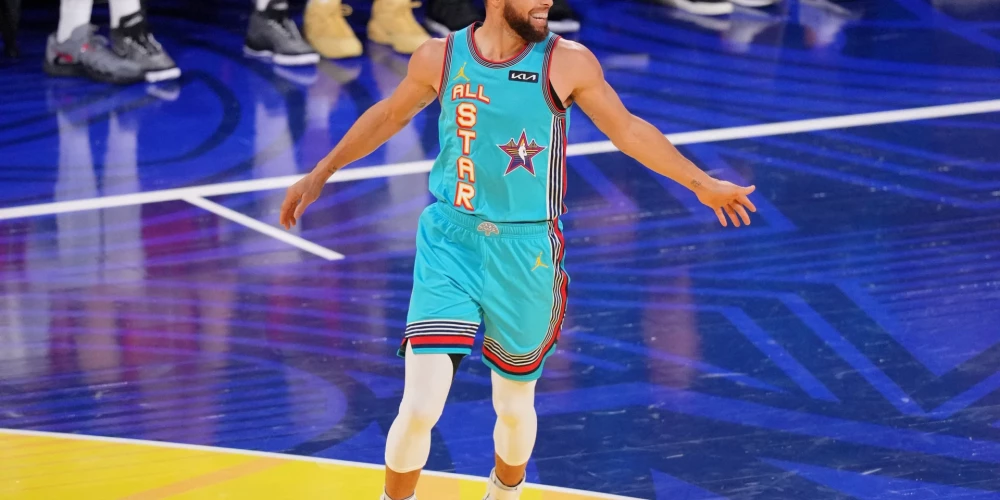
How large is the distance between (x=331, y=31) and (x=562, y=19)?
1517 mm

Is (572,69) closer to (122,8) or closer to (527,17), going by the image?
(527,17)

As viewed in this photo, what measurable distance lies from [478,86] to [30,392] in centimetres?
222

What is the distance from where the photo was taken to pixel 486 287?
375 cm

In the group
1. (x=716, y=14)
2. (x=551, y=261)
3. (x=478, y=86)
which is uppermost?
(x=478, y=86)

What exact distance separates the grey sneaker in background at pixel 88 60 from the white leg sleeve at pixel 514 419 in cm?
495

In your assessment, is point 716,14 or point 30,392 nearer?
point 30,392

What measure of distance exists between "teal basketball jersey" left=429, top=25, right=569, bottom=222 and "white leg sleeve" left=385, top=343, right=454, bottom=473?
0.40 metres

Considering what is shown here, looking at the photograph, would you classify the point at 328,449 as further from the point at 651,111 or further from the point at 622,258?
the point at 651,111

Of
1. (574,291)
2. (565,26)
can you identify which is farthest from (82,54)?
(574,291)

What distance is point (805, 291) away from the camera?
571 cm

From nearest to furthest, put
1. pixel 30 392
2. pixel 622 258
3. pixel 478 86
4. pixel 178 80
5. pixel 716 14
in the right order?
pixel 478 86
pixel 30 392
pixel 622 258
pixel 178 80
pixel 716 14

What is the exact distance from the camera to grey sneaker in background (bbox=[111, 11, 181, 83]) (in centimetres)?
826

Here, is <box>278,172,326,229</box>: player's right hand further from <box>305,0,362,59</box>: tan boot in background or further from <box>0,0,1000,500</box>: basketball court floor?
<box>305,0,362,59</box>: tan boot in background

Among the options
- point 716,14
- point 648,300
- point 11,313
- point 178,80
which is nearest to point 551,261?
point 648,300
